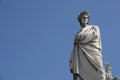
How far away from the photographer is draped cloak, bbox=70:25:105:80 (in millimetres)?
18984

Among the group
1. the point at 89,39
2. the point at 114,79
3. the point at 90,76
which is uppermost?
the point at 89,39

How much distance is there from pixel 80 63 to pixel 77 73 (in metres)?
0.50

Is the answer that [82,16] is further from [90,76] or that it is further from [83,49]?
[90,76]

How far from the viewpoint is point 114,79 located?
130 ft

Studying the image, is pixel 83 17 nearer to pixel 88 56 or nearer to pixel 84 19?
pixel 84 19

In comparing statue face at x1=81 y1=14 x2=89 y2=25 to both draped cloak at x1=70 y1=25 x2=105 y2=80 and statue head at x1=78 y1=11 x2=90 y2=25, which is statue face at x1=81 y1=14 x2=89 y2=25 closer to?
statue head at x1=78 y1=11 x2=90 y2=25

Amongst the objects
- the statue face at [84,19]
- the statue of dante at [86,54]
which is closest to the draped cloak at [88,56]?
the statue of dante at [86,54]

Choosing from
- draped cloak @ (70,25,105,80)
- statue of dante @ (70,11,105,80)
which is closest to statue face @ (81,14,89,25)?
statue of dante @ (70,11,105,80)

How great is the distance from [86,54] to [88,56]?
14 centimetres

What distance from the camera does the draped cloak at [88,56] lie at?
1898cm

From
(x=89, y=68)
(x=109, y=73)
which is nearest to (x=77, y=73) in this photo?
(x=89, y=68)

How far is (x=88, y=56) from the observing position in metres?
19.4

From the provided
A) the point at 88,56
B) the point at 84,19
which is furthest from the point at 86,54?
the point at 84,19

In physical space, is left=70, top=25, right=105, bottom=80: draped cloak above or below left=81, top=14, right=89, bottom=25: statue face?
below
